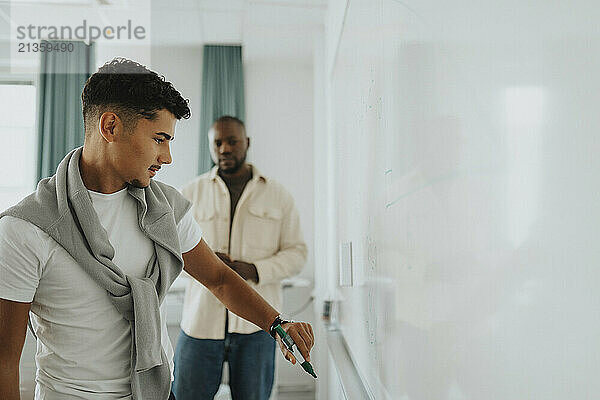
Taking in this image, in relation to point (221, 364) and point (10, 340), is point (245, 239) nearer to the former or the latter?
point (221, 364)

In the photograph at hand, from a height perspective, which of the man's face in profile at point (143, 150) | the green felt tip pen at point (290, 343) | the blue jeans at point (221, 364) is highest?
the man's face in profile at point (143, 150)

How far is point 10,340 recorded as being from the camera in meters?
0.78

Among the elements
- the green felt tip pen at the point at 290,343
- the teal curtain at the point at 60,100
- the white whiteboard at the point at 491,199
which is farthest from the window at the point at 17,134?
the white whiteboard at the point at 491,199

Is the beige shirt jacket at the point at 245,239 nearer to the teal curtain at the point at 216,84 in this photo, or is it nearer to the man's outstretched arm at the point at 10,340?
the teal curtain at the point at 216,84

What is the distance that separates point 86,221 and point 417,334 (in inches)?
20.6

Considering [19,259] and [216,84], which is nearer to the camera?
[19,259]

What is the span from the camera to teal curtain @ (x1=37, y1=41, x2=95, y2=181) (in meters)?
1.15

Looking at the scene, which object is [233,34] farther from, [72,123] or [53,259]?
[53,259]

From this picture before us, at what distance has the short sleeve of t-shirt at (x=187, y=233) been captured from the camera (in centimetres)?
99

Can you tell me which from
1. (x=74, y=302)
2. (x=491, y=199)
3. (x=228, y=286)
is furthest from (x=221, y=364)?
(x=491, y=199)

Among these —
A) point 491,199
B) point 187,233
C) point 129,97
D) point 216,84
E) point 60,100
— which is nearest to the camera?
point 491,199

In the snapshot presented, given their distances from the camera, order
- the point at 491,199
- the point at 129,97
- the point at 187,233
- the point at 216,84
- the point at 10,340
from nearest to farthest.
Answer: the point at 491,199, the point at 10,340, the point at 129,97, the point at 187,233, the point at 216,84

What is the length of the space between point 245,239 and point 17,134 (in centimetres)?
58

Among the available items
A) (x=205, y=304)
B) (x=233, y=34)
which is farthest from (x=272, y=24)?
(x=205, y=304)
